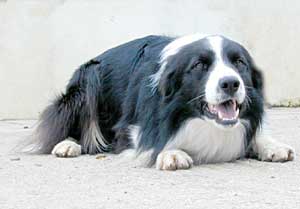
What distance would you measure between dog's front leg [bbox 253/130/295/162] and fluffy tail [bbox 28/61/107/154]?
120cm

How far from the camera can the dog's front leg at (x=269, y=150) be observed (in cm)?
510

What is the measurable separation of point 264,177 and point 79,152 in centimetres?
161

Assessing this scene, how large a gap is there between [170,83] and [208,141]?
45cm

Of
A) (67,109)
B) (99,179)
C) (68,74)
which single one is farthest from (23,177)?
(68,74)

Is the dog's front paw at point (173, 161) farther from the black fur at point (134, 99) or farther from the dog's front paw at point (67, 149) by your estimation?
the dog's front paw at point (67, 149)

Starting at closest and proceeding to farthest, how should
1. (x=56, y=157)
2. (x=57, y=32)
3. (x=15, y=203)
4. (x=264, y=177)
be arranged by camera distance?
(x=15, y=203) → (x=264, y=177) → (x=56, y=157) → (x=57, y=32)

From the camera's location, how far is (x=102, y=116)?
5832 mm

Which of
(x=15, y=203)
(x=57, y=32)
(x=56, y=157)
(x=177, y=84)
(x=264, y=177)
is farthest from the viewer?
(x=57, y=32)

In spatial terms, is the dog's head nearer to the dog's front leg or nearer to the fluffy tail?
the dog's front leg

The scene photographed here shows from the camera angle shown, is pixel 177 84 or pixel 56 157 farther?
pixel 56 157

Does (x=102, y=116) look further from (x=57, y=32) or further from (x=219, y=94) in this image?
(x=57, y=32)

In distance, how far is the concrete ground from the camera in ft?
12.9

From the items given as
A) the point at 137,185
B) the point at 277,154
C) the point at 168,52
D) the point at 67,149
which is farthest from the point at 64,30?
the point at 137,185

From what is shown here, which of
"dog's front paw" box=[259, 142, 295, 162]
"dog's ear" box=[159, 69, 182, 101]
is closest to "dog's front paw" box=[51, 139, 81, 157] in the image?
"dog's ear" box=[159, 69, 182, 101]
